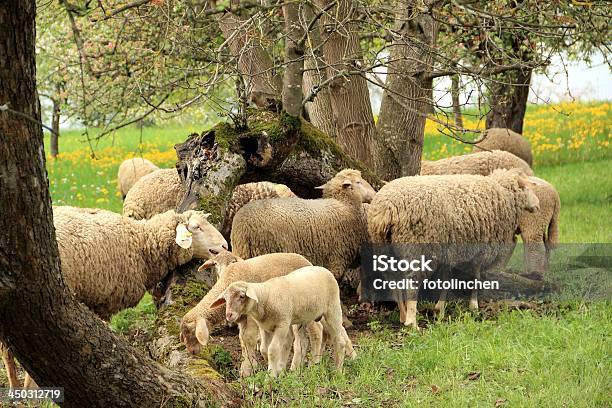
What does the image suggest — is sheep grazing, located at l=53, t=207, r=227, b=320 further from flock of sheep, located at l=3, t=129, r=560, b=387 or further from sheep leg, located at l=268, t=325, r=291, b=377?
sheep leg, located at l=268, t=325, r=291, b=377

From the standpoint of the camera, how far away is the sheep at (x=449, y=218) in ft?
28.0

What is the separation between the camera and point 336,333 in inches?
263

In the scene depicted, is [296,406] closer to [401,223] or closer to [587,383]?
[587,383]

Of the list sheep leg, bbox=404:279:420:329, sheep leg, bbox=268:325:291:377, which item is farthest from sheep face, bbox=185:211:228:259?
sheep leg, bbox=404:279:420:329

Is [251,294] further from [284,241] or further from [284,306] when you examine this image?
[284,241]

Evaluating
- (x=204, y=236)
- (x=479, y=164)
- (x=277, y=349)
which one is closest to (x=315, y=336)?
(x=277, y=349)

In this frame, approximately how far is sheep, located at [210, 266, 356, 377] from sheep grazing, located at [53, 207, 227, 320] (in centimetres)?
134

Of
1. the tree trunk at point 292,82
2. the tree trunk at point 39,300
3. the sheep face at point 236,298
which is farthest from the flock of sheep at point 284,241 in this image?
the tree trunk at point 39,300

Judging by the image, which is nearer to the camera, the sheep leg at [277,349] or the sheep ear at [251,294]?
the sheep ear at [251,294]

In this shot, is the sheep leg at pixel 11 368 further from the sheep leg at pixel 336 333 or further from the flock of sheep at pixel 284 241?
the sheep leg at pixel 336 333

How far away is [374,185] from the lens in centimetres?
1002

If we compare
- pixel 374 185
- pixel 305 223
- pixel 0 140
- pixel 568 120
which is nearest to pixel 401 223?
pixel 305 223

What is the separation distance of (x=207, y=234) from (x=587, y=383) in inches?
133

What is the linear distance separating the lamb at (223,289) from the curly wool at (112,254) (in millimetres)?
1053
